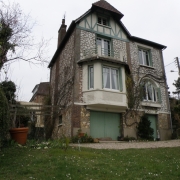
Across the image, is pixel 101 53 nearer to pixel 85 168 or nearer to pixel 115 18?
pixel 115 18

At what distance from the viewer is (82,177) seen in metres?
4.74

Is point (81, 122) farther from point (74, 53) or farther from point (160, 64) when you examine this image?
point (160, 64)

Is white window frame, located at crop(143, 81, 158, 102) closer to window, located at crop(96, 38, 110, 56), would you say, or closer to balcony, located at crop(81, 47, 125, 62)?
balcony, located at crop(81, 47, 125, 62)

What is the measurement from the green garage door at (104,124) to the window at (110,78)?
1.93 meters

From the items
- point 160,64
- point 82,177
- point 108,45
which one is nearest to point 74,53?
point 108,45

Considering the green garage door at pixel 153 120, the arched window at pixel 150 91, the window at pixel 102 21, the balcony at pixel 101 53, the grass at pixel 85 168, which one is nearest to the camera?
the grass at pixel 85 168

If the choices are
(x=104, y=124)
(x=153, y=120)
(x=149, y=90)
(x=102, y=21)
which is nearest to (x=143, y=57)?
(x=149, y=90)

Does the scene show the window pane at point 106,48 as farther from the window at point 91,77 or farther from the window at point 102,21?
the window at point 91,77

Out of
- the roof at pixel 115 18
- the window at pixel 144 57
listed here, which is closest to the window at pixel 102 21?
the roof at pixel 115 18

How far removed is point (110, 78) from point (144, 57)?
5313 millimetres

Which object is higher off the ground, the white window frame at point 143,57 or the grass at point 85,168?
the white window frame at point 143,57

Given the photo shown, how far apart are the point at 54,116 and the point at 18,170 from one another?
11.0 meters

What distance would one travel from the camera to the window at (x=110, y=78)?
14156 millimetres

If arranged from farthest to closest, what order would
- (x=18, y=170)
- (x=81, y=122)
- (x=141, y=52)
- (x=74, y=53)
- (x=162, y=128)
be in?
(x=141, y=52)
(x=162, y=128)
(x=74, y=53)
(x=81, y=122)
(x=18, y=170)
